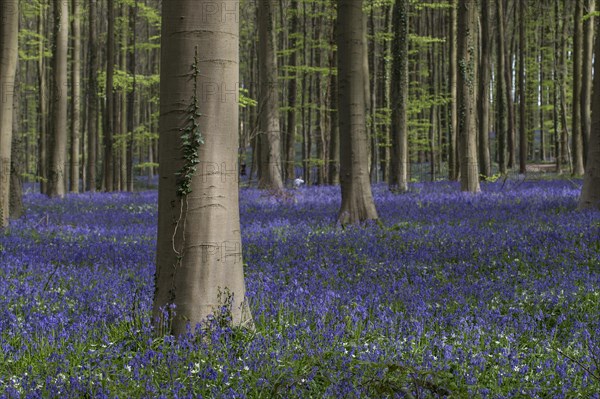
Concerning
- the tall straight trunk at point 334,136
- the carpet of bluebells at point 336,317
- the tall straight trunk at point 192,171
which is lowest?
the carpet of bluebells at point 336,317

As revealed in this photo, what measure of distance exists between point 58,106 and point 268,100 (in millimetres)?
6998

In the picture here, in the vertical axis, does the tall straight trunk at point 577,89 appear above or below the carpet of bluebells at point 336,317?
above

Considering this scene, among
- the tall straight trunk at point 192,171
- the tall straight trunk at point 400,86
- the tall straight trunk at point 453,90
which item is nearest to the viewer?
the tall straight trunk at point 192,171

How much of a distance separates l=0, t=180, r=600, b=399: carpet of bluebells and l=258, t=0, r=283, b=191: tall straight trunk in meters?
7.94

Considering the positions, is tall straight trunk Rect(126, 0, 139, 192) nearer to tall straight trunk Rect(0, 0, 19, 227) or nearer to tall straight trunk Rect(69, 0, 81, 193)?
tall straight trunk Rect(69, 0, 81, 193)

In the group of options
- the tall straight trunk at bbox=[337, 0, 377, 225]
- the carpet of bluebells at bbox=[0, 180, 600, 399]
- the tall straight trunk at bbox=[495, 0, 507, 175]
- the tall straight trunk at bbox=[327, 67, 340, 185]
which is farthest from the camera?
the tall straight trunk at bbox=[495, 0, 507, 175]

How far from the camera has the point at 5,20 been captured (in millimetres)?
10727

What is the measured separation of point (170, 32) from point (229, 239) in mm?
1608

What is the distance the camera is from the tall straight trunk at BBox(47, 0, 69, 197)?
18969mm

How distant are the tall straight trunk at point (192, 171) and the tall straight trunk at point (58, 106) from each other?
1608 cm

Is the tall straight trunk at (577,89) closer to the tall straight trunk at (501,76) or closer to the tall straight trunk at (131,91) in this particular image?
the tall straight trunk at (501,76)

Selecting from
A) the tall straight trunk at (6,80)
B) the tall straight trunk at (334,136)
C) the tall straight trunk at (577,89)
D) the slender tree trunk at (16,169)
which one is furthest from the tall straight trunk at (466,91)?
the slender tree trunk at (16,169)

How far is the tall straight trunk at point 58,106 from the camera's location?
19.0 meters

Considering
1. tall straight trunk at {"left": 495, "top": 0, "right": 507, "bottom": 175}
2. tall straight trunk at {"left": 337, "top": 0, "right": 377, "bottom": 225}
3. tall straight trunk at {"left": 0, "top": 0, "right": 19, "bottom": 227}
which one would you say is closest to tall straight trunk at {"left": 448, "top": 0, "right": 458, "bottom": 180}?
tall straight trunk at {"left": 495, "top": 0, "right": 507, "bottom": 175}
